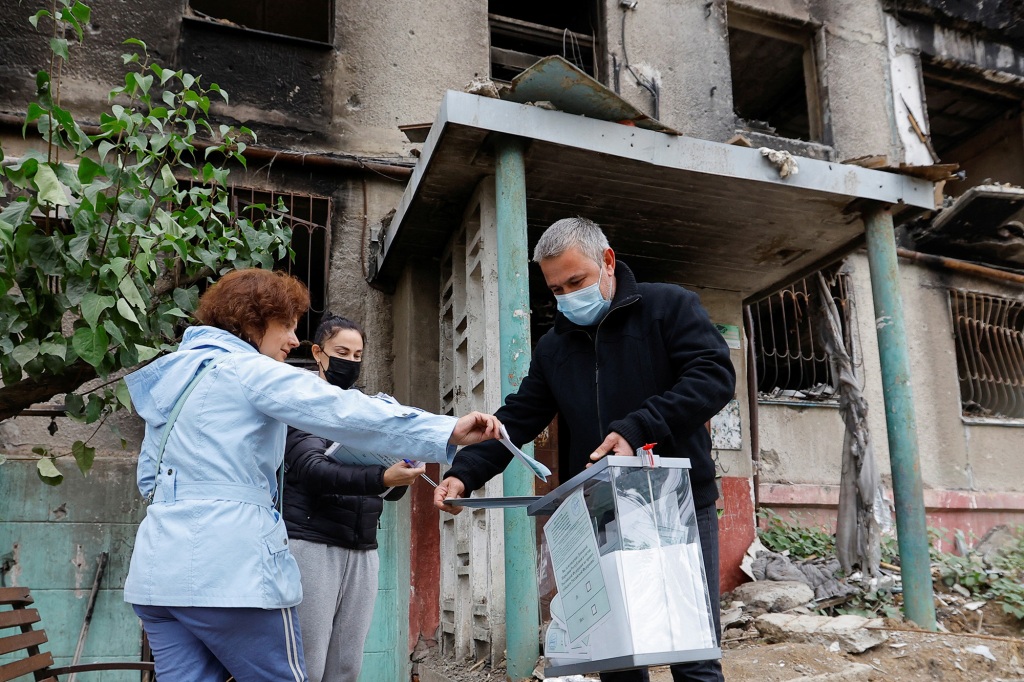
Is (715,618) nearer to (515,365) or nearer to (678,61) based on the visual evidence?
(515,365)

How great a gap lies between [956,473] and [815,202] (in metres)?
4.61

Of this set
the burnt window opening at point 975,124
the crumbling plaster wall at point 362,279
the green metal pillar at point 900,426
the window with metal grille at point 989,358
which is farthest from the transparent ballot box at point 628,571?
the burnt window opening at point 975,124

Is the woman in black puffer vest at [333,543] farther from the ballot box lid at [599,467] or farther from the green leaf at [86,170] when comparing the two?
the green leaf at [86,170]

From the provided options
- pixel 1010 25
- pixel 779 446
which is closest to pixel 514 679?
pixel 779 446

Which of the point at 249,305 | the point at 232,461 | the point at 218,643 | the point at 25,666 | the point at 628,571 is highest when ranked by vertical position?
the point at 249,305

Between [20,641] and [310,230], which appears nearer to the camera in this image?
[20,641]

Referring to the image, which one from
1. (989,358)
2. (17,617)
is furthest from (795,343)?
(17,617)

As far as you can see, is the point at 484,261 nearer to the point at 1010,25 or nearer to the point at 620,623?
the point at 620,623

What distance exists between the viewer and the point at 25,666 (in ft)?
10.1

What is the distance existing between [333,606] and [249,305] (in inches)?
53.6

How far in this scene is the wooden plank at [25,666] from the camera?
2.90 m

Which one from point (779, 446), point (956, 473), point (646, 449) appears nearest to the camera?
point (646, 449)

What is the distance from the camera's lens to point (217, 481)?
2047 mm

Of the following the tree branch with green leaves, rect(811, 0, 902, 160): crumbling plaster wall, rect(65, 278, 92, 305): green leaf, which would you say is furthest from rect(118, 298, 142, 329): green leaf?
rect(811, 0, 902, 160): crumbling plaster wall
